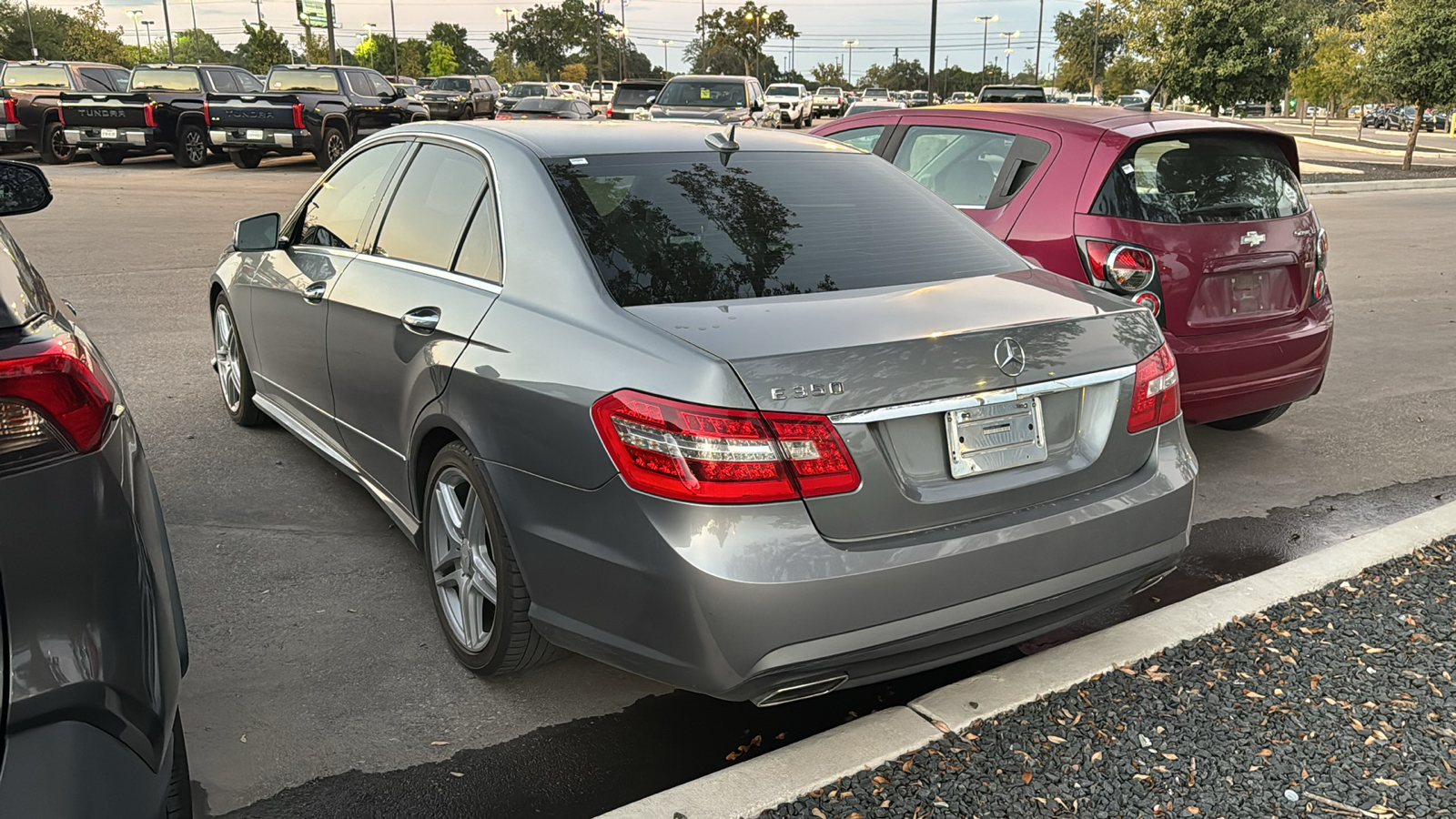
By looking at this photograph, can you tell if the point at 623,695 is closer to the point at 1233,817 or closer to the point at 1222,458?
the point at 1233,817

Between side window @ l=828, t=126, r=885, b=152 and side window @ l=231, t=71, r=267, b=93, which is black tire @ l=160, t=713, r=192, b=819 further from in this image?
side window @ l=231, t=71, r=267, b=93

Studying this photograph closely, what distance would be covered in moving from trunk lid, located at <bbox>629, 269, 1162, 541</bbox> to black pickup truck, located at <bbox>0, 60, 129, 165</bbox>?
928 inches

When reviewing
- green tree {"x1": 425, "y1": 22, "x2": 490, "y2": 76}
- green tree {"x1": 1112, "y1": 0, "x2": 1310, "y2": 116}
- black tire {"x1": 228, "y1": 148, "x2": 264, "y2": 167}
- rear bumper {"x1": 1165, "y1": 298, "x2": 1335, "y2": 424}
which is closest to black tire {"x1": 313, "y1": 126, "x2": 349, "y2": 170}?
black tire {"x1": 228, "y1": 148, "x2": 264, "y2": 167}

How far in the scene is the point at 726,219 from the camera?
329 centimetres

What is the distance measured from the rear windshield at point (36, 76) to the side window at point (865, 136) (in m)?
21.4

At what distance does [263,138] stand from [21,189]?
1935cm

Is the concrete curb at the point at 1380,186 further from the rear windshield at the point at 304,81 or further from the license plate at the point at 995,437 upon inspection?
the license plate at the point at 995,437

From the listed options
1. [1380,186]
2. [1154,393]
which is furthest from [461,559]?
[1380,186]

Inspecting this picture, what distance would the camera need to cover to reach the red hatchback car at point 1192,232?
15.3ft

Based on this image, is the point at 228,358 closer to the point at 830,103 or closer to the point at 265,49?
the point at 830,103

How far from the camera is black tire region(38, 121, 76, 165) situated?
22625mm

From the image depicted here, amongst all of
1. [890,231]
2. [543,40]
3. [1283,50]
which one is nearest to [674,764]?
[890,231]

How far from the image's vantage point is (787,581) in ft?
8.03

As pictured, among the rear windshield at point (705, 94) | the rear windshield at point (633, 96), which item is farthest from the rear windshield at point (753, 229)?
the rear windshield at point (633, 96)
